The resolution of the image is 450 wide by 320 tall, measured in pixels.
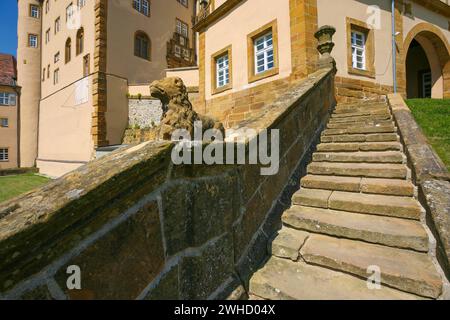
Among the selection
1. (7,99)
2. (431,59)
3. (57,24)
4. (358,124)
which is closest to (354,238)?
(358,124)

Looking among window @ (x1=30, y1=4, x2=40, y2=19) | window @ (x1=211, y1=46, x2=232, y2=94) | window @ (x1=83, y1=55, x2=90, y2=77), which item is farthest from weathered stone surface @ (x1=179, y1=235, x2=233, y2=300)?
window @ (x1=30, y1=4, x2=40, y2=19)

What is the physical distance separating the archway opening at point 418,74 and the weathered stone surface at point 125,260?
19.8 m

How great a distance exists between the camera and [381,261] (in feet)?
6.71

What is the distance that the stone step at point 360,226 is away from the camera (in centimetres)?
217

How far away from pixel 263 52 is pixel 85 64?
1186 cm

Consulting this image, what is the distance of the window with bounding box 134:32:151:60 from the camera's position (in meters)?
16.9

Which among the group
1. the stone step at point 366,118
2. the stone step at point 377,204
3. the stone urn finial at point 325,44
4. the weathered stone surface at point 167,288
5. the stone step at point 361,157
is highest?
the stone urn finial at point 325,44

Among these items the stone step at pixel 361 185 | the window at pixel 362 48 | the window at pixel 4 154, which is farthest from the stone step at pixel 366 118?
the window at pixel 4 154

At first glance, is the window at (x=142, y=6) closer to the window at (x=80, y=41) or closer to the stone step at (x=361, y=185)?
the window at (x=80, y=41)

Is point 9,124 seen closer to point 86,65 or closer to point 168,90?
point 86,65

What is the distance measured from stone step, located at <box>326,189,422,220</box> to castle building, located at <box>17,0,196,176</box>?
1401cm
